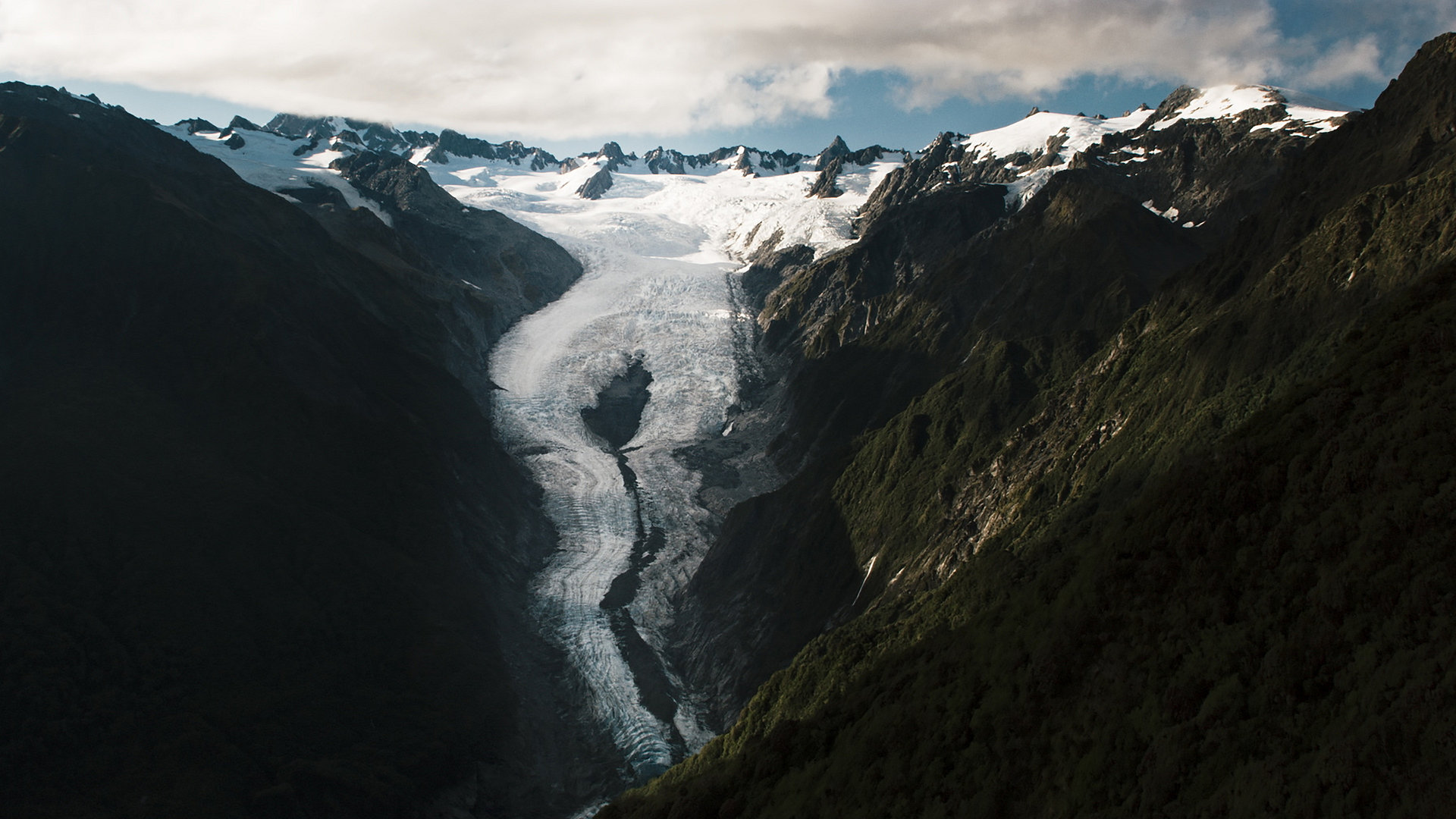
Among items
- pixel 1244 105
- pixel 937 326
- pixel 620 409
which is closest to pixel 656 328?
pixel 620 409

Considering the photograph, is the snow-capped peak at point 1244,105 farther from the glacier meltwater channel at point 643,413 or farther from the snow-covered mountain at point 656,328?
the glacier meltwater channel at point 643,413

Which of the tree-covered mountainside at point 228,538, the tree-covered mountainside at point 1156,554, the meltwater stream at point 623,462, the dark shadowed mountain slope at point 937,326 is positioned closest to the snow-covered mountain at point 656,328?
the meltwater stream at point 623,462

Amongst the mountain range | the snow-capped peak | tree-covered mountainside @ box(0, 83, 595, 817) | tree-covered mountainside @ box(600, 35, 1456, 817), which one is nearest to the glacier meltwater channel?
the mountain range

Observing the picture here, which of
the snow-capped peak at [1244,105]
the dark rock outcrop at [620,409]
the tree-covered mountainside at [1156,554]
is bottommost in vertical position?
the tree-covered mountainside at [1156,554]

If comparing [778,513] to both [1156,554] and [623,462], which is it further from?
[1156,554]

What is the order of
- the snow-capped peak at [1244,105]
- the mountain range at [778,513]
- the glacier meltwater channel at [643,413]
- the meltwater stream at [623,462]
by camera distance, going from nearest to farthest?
the mountain range at [778,513] < the meltwater stream at [623,462] < the glacier meltwater channel at [643,413] < the snow-capped peak at [1244,105]

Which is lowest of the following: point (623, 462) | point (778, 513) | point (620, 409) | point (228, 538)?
point (778, 513)
